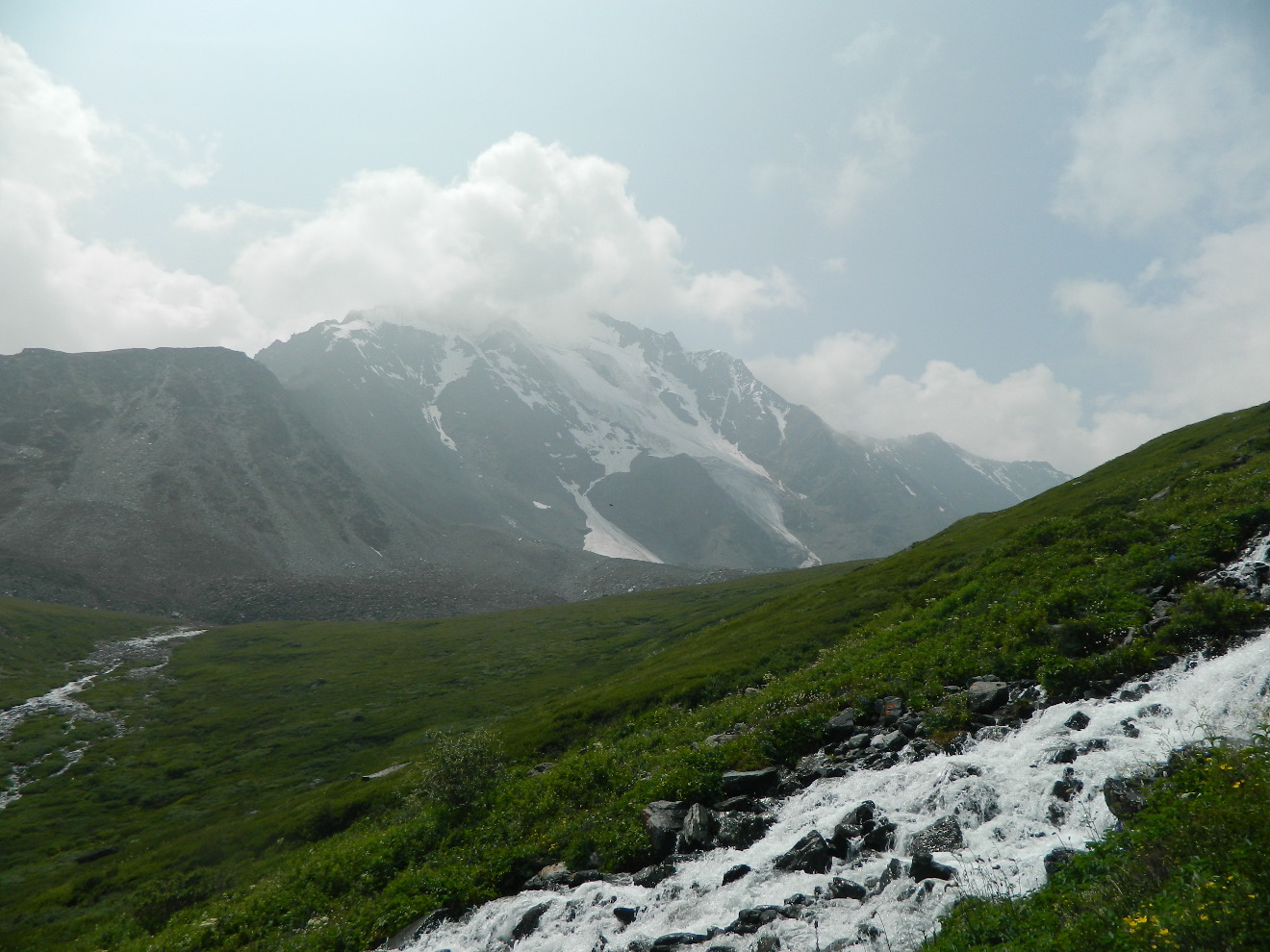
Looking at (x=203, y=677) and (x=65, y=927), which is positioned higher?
(x=203, y=677)

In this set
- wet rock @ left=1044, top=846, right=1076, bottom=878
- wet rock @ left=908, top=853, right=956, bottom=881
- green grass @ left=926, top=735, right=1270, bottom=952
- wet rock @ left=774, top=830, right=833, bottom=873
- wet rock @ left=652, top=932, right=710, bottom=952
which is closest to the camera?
green grass @ left=926, top=735, right=1270, bottom=952

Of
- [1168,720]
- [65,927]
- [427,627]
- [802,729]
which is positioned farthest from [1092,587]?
[427,627]

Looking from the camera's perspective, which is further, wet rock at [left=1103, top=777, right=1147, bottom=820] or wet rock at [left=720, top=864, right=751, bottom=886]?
wet rock at [left=720, top=864, right=751, bottom=886]

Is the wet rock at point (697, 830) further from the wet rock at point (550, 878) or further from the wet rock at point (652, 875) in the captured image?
the wet rock at point (550, 878)

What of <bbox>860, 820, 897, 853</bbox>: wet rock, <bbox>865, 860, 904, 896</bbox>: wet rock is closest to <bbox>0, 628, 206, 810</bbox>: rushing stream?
<bbox>860, 820, 897, 853</bbox>: wet rock

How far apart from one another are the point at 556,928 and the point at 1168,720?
15698mm

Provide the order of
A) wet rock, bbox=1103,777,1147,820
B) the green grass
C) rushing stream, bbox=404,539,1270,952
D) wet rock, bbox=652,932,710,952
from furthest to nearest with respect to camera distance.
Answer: wet rock, bbox=652,932,710,952 → rushing stream, bbox=404,539,1270,952 → wet rock, bbox=1103,777,1147,820 → the green grass

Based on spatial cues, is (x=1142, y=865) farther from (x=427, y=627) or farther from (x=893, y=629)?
(x=427, y=627)

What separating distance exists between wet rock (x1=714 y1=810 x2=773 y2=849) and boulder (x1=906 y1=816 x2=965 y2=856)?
422 cm

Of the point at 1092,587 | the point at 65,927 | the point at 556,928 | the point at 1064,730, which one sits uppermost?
the point at 1092,587

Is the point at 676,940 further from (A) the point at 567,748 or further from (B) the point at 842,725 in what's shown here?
(A) the point at 567,748

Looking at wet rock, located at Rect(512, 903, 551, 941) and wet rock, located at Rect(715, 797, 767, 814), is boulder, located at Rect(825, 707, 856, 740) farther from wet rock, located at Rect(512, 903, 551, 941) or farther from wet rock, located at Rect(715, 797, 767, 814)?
wet rock, located at Rect(512, 903, 551, 941)

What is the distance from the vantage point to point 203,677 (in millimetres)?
100188

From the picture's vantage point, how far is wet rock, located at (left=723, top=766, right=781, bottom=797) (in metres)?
19.7
